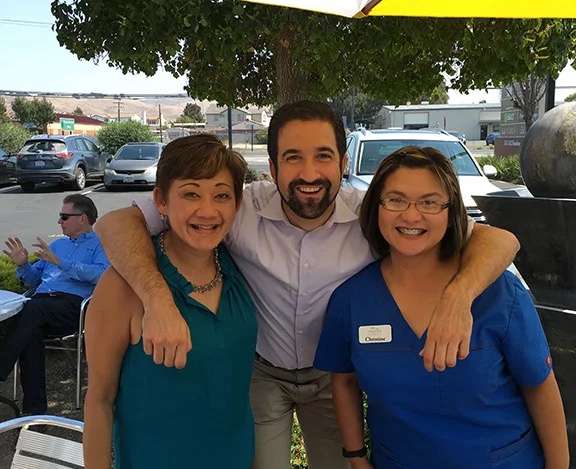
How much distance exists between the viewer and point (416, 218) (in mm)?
1696

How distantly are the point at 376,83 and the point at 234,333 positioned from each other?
4.36 meters

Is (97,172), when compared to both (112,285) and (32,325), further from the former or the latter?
(112,285)

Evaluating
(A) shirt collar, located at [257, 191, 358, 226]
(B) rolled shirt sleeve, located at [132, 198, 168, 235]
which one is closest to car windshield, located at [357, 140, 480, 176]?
(A) shirt collar, located at [257, 191, 358, 226]

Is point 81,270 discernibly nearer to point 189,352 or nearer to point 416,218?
point 189,352

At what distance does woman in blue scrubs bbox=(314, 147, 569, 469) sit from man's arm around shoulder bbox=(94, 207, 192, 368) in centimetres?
53

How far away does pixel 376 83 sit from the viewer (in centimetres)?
553

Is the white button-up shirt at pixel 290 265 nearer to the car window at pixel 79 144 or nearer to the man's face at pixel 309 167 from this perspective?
the man's face at pixel 309 167

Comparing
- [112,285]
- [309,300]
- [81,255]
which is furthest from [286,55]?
[112,285]

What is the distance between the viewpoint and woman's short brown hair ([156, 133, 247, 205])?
1.72m

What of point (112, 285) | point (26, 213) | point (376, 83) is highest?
point (376, 83)

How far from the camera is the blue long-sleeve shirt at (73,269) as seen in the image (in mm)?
4199

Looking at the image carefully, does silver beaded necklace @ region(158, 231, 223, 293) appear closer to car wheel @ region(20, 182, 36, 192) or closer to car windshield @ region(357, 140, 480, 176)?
car windshield @ region(357, 140, 480, 176)

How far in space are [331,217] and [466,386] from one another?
0.79 metres

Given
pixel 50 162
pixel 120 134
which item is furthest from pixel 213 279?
pixel 120 134
